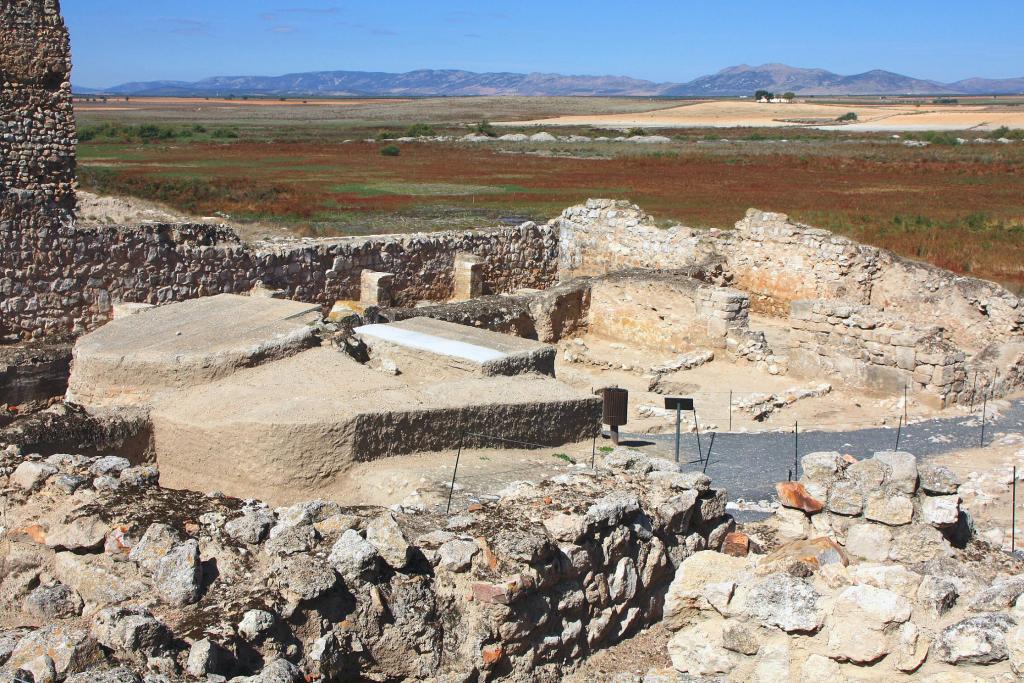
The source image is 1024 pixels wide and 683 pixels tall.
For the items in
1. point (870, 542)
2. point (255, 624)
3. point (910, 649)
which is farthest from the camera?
point (870, 542)

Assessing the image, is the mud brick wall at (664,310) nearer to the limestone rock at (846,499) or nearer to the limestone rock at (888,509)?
the limestone rock at (846,499)

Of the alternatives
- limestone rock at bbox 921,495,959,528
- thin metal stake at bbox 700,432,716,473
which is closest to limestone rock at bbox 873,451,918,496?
limestone rock at bbox 921,495,959,528

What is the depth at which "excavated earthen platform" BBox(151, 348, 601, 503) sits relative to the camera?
8.23 metres

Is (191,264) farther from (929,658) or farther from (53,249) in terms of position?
(929,658)

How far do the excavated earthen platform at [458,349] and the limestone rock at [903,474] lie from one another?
4197 mm

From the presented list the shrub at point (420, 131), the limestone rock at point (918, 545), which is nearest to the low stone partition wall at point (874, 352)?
the limestone rock at point (918, 545)

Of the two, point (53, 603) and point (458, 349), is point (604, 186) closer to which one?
point (458, 349)

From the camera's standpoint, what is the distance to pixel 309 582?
514 centimetres

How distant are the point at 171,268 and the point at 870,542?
35.0ft

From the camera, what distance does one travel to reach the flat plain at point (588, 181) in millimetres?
33344

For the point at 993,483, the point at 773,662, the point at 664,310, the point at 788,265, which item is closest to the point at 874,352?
the point at 664,310

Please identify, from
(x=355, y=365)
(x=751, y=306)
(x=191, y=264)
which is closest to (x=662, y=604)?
(x=355, y=365)

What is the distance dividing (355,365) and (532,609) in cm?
462

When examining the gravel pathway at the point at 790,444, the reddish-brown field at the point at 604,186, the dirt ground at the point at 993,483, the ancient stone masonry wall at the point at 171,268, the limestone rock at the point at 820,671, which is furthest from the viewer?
the reddish-brown field at the point at 604,186
